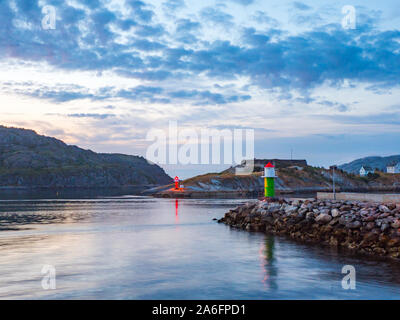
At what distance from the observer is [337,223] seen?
1111 inches

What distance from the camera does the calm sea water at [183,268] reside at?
15.6 meters

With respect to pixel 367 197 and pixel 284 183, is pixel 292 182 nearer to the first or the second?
pixel 284 183

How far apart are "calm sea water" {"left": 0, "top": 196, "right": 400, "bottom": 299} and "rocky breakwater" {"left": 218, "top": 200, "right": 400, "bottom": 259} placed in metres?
1.90

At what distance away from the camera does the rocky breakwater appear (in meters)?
24.0

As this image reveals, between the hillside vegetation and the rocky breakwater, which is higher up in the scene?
the hillside vegetation

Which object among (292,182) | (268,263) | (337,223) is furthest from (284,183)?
(268,263)

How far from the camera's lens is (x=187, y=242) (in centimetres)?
3062

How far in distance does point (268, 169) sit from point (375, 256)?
23.2 m

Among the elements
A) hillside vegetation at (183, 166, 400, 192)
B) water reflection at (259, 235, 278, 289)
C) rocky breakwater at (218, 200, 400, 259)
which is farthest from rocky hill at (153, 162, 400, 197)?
water reflection at (259, 235, 278, 289)
